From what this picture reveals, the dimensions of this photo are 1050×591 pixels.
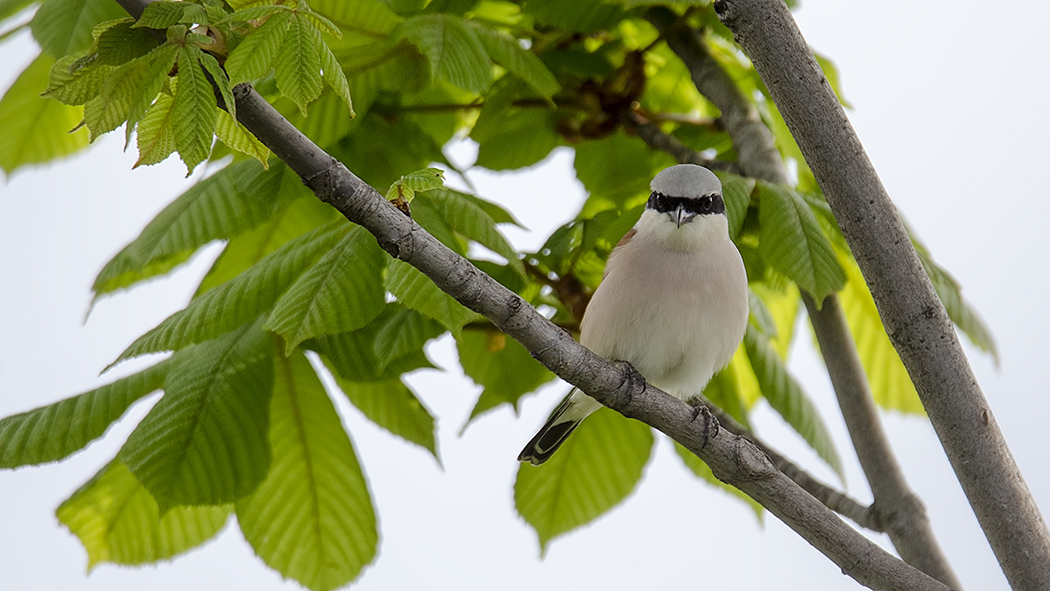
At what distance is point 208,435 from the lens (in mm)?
2273

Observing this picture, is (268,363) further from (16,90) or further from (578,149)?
(16,90)

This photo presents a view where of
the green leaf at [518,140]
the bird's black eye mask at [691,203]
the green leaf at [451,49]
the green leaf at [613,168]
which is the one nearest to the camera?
the green leaf at [451,49]

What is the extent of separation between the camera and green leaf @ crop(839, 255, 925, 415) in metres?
3.07

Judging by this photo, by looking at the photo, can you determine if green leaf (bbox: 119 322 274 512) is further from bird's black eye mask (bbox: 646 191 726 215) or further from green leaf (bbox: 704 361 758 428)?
green leaf (bbox: 704 361 758 428)

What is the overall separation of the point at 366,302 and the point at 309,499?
2.12 feet

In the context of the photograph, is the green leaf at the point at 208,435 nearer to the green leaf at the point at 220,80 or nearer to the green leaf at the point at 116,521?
the green leaf at the point at 116,521

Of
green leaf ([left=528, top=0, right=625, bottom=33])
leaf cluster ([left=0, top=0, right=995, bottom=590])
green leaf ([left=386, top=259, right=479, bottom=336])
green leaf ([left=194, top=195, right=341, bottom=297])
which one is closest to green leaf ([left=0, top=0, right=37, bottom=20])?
leaf cluster ([left=0, top=0, right=995, bottom=590])

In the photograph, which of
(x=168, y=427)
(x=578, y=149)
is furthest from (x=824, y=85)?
(x=168, y=427)

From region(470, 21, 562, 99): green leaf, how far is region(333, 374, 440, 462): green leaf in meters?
0.88

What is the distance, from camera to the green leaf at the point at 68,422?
2273mm

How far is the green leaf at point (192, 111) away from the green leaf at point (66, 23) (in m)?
1.14

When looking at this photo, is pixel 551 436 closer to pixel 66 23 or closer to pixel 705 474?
pixel 705 474

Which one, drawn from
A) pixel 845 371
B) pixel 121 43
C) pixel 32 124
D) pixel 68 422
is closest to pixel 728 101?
pixel 845 371

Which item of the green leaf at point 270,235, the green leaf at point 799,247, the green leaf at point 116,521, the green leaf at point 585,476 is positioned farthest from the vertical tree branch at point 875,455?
the green leaf at point 116,521
